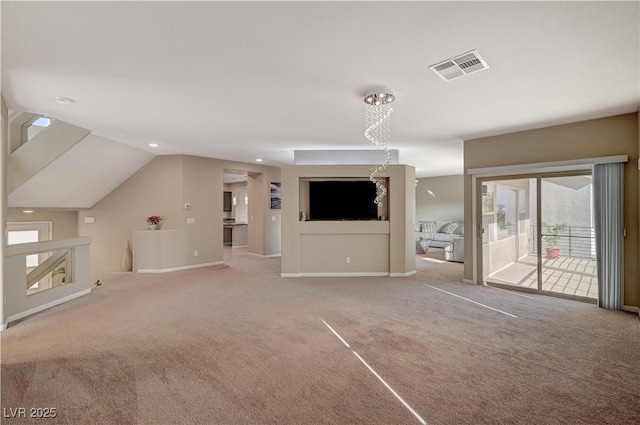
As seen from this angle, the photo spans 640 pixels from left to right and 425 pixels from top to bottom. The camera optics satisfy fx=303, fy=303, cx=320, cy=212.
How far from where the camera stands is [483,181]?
5680 mm

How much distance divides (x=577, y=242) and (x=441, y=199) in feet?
22.4

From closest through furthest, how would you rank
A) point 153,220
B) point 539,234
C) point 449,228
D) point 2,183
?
point 2,183 < point 539,234 < point 153,220 < point 449,228

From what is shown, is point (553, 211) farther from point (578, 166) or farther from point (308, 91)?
point (308, 91)

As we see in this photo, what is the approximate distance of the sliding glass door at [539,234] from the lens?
472 cm

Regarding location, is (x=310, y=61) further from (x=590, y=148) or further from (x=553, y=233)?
(x=553, y=233)

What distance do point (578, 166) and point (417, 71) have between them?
3452 mm

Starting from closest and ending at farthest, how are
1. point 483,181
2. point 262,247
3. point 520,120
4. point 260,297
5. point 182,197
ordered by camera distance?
point 520,120, point 260,297, point 483,181, point 182,197, point 262,247

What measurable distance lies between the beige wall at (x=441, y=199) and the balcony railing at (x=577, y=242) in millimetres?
6136

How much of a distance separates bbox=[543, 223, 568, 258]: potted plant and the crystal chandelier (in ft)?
9.34

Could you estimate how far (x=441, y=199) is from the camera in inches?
453

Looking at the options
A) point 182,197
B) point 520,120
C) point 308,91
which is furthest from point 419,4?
point 182,197

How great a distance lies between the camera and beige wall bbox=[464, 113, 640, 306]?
416cm

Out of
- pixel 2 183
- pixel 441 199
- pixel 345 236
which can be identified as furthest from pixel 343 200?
pixel 441 199

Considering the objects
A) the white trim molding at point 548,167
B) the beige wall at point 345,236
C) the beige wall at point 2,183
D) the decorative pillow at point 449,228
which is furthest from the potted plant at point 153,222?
the decorative pillow at point 449,228
